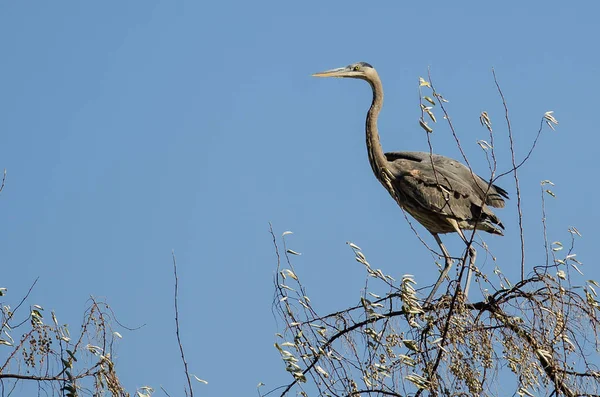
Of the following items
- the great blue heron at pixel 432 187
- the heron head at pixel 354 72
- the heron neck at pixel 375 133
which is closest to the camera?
the great blue heron at pixel 432 187

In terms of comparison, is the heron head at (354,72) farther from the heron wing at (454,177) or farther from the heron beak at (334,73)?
the heron wing at (454,177)

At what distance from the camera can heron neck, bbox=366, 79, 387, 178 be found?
9.34m

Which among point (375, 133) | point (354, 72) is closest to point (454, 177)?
point (375, 133)

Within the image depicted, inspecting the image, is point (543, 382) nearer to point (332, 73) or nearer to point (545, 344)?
point (545, 344)

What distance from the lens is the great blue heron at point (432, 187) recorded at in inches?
339

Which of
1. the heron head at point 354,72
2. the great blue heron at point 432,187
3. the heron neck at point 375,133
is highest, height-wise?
the heron head at point 354,72

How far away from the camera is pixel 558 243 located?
5.20 meters

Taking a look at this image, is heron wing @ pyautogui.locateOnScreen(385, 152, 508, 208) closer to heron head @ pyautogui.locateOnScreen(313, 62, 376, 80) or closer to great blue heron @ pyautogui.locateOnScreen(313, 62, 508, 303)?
great blue heron @ pyautogui.locateOnScreen(313, 62, 508, 303)

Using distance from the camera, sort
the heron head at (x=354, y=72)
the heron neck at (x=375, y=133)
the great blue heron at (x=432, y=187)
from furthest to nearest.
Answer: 1. the heron head at (x=354, y=72)
2. the heron neck at (x=375, y=133)
3. the great blue heron at (x=432, y=187)

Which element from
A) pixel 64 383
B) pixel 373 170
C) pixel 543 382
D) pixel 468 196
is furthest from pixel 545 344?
→ pixel 373 170

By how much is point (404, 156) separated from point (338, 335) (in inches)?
176

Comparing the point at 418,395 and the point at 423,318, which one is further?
the point at 423,318

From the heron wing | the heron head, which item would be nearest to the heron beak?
the heron head

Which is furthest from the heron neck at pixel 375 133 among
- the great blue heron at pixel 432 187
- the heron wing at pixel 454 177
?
the heron wing at pixel 454 177
